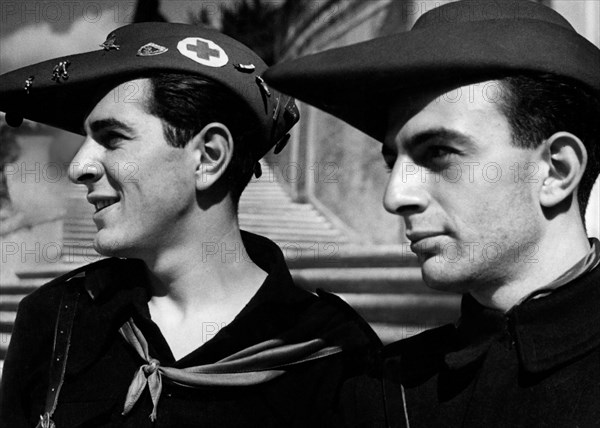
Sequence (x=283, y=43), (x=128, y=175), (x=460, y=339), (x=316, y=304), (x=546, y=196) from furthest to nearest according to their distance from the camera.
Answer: (x=283, y=43)
(x=316, y=304)
(x=128, y=175)
(x=460, y=339)
(x=546, y=196)

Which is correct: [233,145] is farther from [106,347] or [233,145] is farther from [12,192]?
[12,192]

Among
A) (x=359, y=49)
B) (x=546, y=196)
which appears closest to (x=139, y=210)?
(x=359, y=49)

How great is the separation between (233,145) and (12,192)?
1.52 metres

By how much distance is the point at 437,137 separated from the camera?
1.75 metres

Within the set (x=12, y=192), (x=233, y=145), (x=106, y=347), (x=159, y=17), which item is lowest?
(x=106, y=347)

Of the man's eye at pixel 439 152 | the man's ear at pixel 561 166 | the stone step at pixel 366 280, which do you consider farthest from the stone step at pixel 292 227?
the man's ear at pixel 561 166

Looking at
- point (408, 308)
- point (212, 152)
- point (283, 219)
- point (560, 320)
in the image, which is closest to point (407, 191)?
point (560, 320)

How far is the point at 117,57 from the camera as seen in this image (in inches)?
85.5

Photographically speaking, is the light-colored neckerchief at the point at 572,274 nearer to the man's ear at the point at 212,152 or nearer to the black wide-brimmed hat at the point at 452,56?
the black wide-brimmed hat at the point at 452,56

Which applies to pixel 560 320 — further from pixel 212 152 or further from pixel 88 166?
pixel 88 166

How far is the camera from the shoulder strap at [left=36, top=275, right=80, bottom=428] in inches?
84.6

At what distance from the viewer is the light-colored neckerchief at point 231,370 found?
207 centimetres

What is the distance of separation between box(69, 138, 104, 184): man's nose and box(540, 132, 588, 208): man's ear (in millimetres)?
1143

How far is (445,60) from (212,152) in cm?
79
